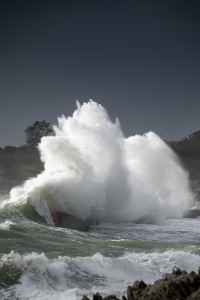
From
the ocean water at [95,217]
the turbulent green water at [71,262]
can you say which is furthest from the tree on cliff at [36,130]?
the turbulent green water at [71,262]

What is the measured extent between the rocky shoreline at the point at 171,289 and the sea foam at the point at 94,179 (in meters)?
13.8

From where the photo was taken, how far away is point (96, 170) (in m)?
27.5

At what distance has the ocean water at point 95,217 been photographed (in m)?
9.88

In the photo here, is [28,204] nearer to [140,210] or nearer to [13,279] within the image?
[140,210]

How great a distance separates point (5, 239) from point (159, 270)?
4.81 m

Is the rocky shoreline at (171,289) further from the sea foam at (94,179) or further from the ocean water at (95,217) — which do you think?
the sea foam at (94,179)

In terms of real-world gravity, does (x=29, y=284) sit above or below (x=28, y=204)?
below

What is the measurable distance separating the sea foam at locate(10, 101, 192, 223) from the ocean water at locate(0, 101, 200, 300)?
0.21 feet

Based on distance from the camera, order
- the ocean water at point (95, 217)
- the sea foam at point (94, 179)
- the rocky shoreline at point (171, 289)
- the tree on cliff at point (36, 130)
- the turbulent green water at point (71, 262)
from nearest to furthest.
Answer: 1. the rocky shoreline at point (171, 289)
2. the turbulent green water at point (71, 262)
3. the ocean water at point (95, 217)
4. the sea foam at point (94, 179)
5. the tree on cliff at point (36, 130)

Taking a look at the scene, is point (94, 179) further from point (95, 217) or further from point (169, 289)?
point (169, 289)

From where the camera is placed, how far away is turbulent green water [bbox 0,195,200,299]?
362 inches

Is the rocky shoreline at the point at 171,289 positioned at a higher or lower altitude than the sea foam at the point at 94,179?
lower

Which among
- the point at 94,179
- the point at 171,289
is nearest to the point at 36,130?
the point at 94,179

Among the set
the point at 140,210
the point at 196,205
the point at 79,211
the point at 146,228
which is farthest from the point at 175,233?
the point at 196,205
